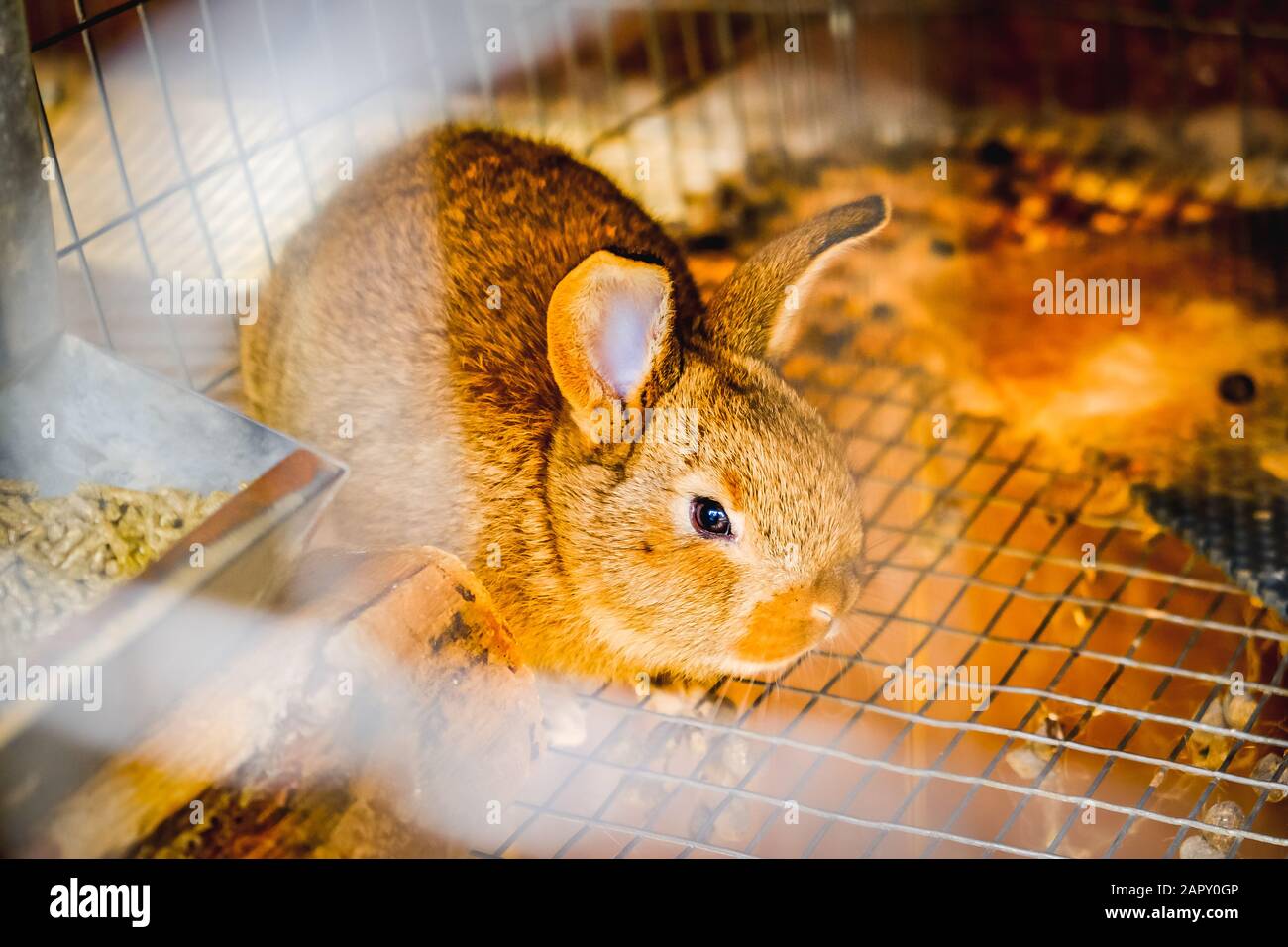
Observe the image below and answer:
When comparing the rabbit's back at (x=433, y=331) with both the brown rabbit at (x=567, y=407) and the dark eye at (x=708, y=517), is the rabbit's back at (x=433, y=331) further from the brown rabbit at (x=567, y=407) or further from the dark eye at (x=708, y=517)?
the dark eye at (x=708, y=517)

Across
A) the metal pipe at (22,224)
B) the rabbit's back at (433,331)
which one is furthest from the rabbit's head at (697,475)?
the metal pipe at (22,224)

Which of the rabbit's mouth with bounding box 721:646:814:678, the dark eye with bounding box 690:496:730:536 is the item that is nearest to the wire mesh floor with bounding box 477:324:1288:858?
the rabbit's mouth with bounding box 721:646:814:678

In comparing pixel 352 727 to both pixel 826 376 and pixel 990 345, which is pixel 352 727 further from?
pixel 990 345

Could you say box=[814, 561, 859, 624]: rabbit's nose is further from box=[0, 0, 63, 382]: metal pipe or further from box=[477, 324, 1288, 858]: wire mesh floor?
box=[0, 0, 63, 382]: metal pipe

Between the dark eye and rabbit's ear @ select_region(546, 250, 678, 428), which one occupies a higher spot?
A: rabbit's ear @ select_region(546, 250, 678, 428)

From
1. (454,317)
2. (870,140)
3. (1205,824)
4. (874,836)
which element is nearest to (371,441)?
(454,317)

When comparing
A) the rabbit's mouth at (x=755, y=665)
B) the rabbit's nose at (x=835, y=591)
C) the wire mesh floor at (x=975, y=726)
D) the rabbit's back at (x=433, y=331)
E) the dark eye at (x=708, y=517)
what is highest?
the rabbit's back at (x=433, y=331)

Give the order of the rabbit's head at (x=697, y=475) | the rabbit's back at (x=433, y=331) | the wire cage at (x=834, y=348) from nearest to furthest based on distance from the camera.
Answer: the rabbit's head at (x=697, y=475), the wire cage at (x=834, y=348), the rabbit's back at (x=433, y=331)

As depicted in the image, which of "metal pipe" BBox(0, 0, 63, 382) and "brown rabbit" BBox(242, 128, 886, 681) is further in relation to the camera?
"brown rabbit" BBox(242, 128, 886, 681)
